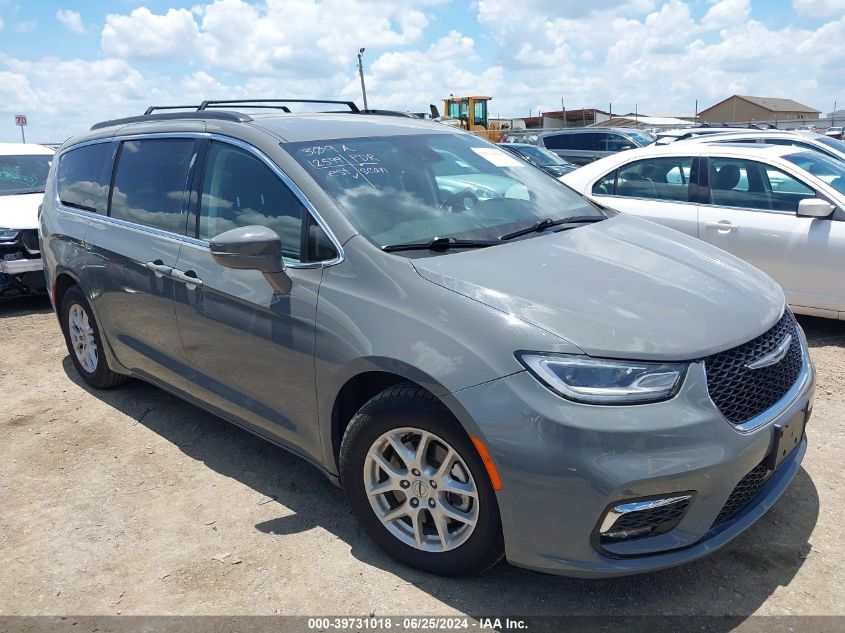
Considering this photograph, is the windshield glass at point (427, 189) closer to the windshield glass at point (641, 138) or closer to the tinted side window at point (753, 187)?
the tinted side window at point (753, 187)

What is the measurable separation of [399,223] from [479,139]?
1.41 meters

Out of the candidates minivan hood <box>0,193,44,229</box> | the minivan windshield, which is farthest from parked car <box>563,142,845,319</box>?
the minivan windshield

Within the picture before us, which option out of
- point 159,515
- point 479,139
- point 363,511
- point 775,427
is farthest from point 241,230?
point 775,427

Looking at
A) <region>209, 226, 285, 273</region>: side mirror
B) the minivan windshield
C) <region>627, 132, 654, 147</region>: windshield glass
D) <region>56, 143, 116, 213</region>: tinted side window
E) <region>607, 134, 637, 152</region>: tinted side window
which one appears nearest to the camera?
<region>209, 226, 285, 273</region>: side mirror

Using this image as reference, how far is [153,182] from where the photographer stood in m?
3.97

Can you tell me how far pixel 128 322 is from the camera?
4180 mm

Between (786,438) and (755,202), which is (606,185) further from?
A: (786,438)

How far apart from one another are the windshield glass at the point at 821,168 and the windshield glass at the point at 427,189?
3065 millimetres

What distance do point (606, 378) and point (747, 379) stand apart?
0.56 meters

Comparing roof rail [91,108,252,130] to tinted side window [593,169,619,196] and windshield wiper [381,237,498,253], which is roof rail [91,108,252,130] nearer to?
windshield wiper [381,237,498,253]

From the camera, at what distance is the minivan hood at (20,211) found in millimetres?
7348

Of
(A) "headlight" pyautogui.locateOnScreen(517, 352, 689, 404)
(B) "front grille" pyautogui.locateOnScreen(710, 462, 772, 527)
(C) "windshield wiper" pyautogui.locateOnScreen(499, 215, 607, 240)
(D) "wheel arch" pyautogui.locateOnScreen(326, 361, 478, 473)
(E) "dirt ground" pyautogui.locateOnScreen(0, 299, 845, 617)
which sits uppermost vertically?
(C) "windshield wiper" pyautogui.locateOnScreen(499, 215, 607, 240)

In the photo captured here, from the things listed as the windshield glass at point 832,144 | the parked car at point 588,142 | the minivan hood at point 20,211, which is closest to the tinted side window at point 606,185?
the windshield glass at point 832,144

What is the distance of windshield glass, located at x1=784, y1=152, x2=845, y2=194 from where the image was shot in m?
5.83
